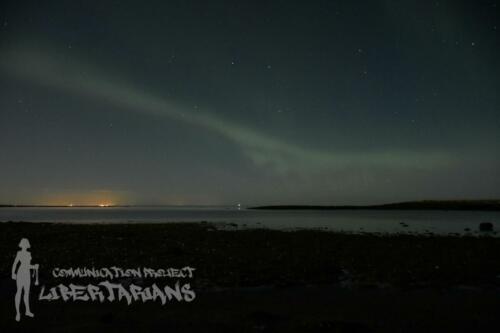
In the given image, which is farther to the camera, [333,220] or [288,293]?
[333,220]

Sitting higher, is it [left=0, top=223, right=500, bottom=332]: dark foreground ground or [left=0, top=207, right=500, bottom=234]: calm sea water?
[left=0, top=223, right=500, bottom=332]: dark foreground ground

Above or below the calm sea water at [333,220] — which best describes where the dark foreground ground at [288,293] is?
above

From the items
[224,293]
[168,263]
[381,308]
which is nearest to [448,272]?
[381,308]

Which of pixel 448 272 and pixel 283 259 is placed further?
pixel 283 259

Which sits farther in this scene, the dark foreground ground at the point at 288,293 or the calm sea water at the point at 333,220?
the calm sea water at the point at 333,220

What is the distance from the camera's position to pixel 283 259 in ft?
74.3

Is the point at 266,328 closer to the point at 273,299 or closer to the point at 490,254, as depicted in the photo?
the point at 273,299

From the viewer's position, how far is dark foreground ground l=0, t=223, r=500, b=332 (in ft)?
35.1

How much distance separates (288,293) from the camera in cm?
1473

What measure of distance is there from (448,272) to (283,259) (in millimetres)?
9623

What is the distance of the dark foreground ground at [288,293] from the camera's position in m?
10.7

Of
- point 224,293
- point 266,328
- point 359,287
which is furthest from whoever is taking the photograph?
point 359,287

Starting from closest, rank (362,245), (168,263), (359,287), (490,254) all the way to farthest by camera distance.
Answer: (359,287), (168,263), (490,254), (362,245)

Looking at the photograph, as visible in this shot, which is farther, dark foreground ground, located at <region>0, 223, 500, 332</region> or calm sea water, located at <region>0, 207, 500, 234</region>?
calm sea water, located at <region>0, 207, 500, 234</region>
